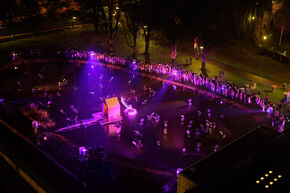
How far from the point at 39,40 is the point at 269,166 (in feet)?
120

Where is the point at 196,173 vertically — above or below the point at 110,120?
above

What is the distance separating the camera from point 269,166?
35.1 ft

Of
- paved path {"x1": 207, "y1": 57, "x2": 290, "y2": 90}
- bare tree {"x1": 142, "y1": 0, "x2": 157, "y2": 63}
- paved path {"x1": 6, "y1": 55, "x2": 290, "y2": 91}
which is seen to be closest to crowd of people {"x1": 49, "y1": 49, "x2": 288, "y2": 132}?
paved path {"x1": 6, "y1": 55, "x2": 290, "y2": 91}

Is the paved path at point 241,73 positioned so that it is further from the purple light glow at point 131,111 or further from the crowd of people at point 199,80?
the purple light glow at point 131,111

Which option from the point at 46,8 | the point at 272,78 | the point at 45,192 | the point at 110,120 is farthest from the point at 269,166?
the point at 46,8

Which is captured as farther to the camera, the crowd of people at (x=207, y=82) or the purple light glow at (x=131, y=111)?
the purple light glow at (x=131, y=111)

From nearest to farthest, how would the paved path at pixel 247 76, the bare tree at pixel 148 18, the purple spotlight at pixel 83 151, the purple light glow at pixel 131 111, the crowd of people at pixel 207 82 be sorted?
the purple spotlight at pixel 83 151 → the crowd of people at pixel 207 82 → the purple light glow at pixel 131 111 → the paved path at pixel 247 76 → the bare tree at pixel 148 18

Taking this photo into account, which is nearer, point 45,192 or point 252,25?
point 45,192

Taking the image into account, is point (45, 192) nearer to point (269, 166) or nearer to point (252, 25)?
point (269, 166)

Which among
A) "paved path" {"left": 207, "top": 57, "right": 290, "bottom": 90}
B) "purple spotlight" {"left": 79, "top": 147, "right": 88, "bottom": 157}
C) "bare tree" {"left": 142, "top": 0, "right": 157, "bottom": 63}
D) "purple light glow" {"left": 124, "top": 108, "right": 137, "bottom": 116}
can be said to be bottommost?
"purple spotlight" {"left": 79, "top": 147, "right": 88, "bottom": 157}

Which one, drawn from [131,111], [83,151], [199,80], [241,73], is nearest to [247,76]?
[241,73]

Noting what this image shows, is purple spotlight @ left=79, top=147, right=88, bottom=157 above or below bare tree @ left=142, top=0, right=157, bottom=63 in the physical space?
below

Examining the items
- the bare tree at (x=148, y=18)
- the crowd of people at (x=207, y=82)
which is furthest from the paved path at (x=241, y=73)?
the bare tree at (x=148, y=18)

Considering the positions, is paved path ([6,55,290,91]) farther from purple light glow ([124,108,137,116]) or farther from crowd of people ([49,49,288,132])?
purple light glow ([124,108,137,116])
